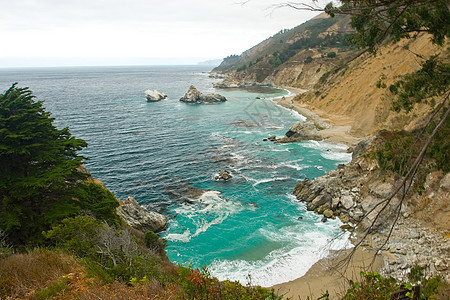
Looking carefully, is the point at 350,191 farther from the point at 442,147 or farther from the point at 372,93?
the point at 372,93

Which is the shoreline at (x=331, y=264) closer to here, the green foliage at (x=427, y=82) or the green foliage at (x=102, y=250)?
the green foliage at (x=102, y=250)

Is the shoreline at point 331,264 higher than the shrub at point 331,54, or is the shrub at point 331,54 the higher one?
the shrub at point 331,54

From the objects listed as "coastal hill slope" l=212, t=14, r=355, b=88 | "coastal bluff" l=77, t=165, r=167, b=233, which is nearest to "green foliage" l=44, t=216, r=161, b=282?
"coastal bluff" l=77, t=165, r=167, b=233

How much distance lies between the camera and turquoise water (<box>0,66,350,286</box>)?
19625 millimetres

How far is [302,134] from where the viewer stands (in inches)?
1879

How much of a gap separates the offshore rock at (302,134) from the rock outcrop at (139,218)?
2776 cm

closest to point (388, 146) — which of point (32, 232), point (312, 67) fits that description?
point (32, 232)

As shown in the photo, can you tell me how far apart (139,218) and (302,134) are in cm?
3290

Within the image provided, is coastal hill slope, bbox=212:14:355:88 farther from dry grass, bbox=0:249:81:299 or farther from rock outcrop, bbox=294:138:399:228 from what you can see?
dry grass, bbox=0:249:81:299

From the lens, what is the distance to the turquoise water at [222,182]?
1962 centimetres

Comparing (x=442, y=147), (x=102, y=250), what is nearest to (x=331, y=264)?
(x=442, y=147)

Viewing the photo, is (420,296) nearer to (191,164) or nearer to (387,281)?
(387,281)

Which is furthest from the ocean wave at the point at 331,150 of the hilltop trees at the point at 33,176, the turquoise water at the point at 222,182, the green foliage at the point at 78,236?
the green foliage at the point at 78,236

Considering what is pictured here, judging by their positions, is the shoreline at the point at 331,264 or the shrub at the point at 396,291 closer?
the shrub at the point at 396,291
